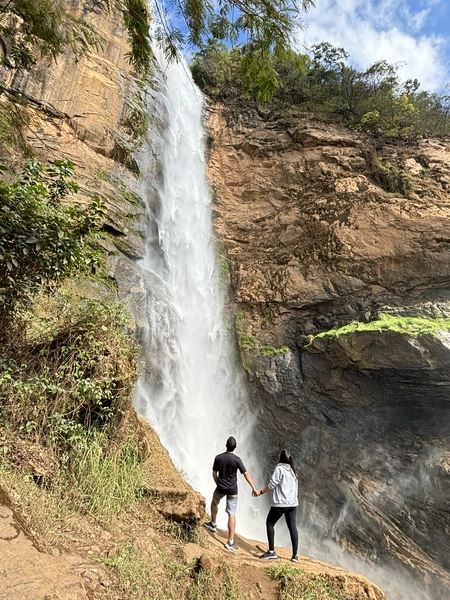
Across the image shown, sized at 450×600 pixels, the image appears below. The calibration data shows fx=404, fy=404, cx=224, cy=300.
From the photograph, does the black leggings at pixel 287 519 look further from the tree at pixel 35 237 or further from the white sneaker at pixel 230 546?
the tree at pixel 35 237

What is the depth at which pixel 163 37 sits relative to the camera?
16.1 ft

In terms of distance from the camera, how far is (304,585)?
185 inches

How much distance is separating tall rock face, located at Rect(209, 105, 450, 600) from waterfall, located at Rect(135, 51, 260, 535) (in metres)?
0.81

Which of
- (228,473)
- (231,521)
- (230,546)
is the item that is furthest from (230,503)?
(230,546)

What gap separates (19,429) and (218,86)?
2015 cm

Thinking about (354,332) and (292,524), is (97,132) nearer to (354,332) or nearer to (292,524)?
(354,332)

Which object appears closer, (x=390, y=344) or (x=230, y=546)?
(x=230, y=546)

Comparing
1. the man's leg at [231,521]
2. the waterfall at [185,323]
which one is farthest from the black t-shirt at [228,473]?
the waterfall at [185,323]

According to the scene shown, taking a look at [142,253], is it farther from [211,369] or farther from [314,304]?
[314,304]

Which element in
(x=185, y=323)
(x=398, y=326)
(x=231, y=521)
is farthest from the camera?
(x=185, y=323)

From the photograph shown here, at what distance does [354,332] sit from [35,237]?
8.97 m

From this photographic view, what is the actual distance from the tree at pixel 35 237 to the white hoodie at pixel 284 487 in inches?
166

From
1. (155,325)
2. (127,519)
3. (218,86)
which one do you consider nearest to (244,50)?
(127,519)

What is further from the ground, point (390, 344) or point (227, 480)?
point (390, 344)
